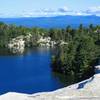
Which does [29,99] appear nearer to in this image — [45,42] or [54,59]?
[54,59]

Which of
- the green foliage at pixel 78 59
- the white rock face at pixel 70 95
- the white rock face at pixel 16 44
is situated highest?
the white rock face at pixel 70 95

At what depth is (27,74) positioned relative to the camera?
74.4 meters

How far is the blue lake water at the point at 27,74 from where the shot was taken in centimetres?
6138

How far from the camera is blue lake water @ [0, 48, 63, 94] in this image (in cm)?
6138

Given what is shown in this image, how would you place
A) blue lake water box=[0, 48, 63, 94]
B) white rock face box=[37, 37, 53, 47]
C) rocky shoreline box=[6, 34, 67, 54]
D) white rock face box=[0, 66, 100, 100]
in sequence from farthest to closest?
white rock face box=[37, 37, 53, 47]
rocky shoreline box=[6, 34, 67, 54]
blue lake water box=[0, 48, 63, 94]
white rock face box=[0, 66, 100, 100]

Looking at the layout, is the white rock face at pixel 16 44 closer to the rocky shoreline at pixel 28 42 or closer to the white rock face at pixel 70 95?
the rocky shoreline at pixel 28 42

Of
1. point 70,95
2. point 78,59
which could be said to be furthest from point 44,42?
point 70,95

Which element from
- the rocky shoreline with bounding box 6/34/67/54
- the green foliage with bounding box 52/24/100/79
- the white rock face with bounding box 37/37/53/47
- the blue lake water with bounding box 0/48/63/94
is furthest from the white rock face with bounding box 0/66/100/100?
the white rock face with bounding box 37/37/53/47

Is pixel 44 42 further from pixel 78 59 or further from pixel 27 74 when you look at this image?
pixel 27 74

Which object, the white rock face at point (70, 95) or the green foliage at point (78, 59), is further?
the green foliage at point (78, 59)

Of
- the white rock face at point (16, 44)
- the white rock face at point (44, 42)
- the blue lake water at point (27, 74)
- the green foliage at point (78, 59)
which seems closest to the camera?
the blue lake water at point (27, 74)

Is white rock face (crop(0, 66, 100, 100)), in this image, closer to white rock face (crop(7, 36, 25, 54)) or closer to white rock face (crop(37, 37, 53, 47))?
white rock face (crop(7, 36, 25, 54))

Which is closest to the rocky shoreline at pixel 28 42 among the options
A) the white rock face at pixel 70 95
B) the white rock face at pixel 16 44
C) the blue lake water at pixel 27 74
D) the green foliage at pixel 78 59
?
the white rock face at pixel 16 44

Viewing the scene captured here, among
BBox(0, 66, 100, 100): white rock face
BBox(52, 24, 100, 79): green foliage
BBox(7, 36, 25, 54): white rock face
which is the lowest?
BBox(7, 36, 25, 54): white rock face
